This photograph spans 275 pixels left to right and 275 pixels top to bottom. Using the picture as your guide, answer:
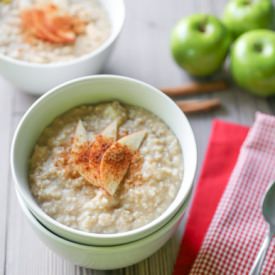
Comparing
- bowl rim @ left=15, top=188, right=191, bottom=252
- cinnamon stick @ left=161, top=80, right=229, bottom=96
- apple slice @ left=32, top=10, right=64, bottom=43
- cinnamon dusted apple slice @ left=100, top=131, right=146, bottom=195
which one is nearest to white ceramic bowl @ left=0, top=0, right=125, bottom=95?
apple slice @ left=32, top=10, right=64, bottom=43

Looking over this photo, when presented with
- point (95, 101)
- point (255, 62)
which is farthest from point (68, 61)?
point (255, 62)

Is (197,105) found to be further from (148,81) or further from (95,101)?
(95,101)

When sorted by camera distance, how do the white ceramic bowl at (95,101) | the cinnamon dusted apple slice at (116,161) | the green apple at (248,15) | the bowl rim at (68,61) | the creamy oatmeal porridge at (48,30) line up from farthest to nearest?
the green apple at (248,15), the creamy oatmeal porridge at (48,30), the bowl rim at (68,61), the cinnamon dusted apple slice at (116,161), the white ceramic bowl at (95,101)

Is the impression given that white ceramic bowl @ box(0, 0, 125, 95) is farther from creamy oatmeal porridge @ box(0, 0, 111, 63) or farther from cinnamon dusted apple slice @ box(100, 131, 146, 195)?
cinnamon dusted apple slice @ box(100, 131, 146, 195)

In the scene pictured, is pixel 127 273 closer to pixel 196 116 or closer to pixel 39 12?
pixel 196 116

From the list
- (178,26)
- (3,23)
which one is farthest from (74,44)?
(178,26)

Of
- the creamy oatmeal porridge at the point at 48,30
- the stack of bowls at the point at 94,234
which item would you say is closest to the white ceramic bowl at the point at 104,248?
the stack of bowls at the point at 94,234

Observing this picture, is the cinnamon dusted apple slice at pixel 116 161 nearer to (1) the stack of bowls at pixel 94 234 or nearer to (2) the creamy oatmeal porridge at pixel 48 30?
(1) the stack of bowls at pixel 94 234
